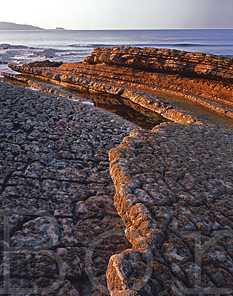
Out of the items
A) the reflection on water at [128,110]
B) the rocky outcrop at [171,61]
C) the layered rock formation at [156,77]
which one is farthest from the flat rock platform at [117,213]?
the rocky outcrop at [171,61]

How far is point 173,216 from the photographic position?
196 centimetres

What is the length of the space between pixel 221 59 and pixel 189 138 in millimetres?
8101

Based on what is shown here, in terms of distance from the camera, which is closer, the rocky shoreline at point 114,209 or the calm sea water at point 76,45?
the rocky shoreline at point 114,209

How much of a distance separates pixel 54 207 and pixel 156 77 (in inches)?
432

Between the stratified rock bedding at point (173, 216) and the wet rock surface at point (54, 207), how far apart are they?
13.4 inches

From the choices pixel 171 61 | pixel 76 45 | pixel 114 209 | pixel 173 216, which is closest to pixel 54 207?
pixel 114 209

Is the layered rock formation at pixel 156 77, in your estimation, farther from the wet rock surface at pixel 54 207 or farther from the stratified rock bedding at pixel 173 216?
the wet rock surface at pixel 54 207

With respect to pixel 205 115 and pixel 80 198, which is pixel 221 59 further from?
pixel 80 198

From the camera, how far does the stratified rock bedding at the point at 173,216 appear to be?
57.5 inches

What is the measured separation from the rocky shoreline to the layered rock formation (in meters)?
3.65

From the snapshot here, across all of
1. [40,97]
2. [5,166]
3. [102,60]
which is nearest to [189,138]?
[5,166]

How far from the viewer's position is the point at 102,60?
13.9 meters

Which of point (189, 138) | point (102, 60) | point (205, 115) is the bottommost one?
point (205, 115)

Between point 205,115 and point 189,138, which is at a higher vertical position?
point 189,138
